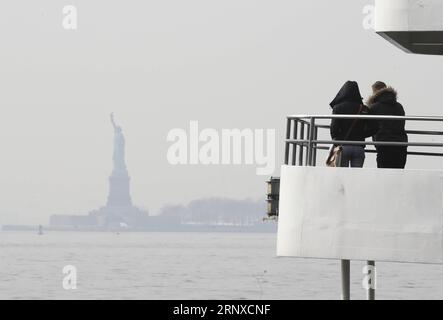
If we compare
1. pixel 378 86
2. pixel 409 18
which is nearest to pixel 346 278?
pixel 378 86

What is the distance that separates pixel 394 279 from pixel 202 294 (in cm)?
3343

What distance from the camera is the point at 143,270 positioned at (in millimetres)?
166125

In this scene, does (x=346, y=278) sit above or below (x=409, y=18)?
below

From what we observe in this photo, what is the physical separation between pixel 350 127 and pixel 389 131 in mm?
514

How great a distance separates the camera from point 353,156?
1952 centimetres

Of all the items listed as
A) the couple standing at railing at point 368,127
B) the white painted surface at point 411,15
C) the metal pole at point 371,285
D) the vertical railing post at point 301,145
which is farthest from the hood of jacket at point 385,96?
the metal pole at point 371,285

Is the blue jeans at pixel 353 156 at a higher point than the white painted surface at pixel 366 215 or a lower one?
higher

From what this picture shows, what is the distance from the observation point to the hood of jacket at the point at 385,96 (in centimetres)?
1955

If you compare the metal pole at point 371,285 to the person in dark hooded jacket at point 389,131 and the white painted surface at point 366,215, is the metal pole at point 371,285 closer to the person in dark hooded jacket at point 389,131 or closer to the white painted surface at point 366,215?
the white painted surface at point 366,215

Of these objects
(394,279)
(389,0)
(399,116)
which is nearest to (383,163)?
(399,116)

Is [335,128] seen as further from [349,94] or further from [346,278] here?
[346,278]

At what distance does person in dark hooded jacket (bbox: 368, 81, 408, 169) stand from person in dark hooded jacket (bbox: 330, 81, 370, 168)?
0.16 metres

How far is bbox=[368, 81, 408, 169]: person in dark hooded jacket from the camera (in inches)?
765

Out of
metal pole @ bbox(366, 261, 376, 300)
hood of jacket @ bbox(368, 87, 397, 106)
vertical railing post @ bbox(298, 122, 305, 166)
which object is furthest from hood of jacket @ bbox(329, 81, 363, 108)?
metal pole @ bbox(366, 261, 376, 300)
